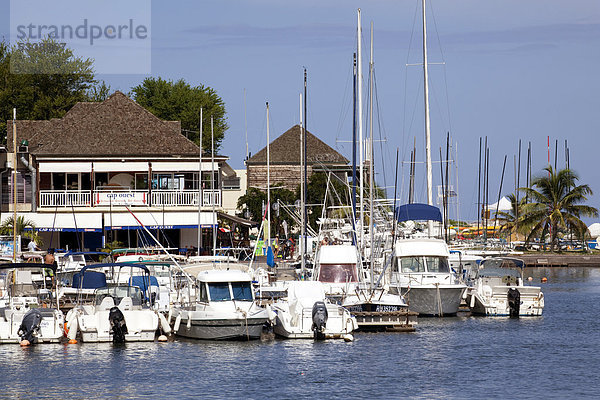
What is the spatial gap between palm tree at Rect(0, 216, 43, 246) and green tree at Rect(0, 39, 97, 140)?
86.4 feet

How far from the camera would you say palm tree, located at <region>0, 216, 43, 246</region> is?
203 feet

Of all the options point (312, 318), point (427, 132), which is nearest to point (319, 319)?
point (312, 318)

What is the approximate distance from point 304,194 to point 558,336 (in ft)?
69.2

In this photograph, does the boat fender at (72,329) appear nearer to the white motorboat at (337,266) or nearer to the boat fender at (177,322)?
the boat fender at (177,322)

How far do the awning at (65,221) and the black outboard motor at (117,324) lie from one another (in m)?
27.2

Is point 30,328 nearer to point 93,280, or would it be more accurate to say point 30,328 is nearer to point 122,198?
point 93,280

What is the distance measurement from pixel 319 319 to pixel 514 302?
12.5m

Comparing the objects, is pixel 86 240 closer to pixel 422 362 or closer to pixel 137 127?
pixel 137 127

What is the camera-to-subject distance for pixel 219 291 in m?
36.6

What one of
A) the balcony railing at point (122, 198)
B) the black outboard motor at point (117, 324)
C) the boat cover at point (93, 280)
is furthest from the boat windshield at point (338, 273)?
the balcony railing at point (122, 198)

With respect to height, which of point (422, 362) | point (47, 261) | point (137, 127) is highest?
point (137, 127)

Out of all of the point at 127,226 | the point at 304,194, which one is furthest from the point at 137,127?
the point at 304,194

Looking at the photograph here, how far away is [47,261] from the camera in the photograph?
47.2 metres

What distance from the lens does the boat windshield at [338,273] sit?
45.1 metres
